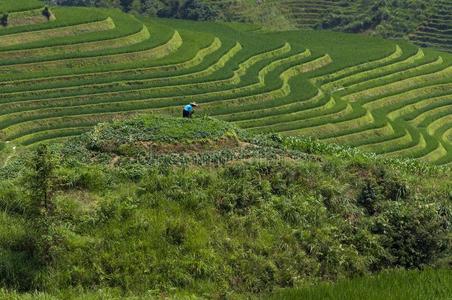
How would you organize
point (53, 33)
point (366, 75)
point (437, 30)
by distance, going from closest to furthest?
point (53, 33)
point (366, 75)
point (437, 30)

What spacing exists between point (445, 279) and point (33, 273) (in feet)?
26.8

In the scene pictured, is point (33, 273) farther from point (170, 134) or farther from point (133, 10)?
point (133, 10)

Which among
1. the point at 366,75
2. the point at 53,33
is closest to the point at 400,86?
the point at 366,75

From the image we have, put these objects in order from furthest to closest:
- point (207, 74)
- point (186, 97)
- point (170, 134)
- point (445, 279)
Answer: point (207, 74) < point (186, 97) < point (170, 134) < point (445, 279)

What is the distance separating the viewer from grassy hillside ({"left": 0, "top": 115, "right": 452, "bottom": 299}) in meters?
13.9

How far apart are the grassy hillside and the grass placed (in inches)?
64.1

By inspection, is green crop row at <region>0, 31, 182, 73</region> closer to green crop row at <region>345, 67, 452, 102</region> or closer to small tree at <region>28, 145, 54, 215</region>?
green crop row at <region>345, 67, 452, 102</region>

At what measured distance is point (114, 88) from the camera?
49125mm

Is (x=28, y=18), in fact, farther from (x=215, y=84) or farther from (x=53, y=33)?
(x=215, y=84)

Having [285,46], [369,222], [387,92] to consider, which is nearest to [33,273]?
[369,222]

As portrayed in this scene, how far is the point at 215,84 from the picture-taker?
5225cm

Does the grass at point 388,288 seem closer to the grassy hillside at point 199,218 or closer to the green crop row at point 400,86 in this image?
the grassy hillside at point 199,218

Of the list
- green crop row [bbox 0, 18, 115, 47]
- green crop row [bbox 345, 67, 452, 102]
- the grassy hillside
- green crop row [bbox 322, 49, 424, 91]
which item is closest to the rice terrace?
the grassy hillside

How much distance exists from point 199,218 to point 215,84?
3731cm
